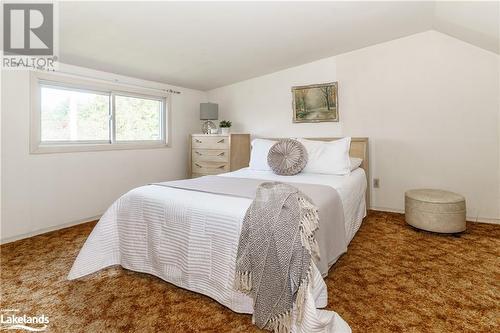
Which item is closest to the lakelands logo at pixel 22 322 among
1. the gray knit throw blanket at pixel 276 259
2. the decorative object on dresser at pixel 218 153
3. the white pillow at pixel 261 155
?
the gray knit throw blanket at pixel 276 259

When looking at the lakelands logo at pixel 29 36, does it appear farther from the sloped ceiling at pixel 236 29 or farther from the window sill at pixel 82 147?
the window sill at pixel 82 147

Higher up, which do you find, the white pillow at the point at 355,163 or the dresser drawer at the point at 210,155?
the dresser drawer at the point at 210,155

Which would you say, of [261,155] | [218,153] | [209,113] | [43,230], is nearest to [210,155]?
[218,153]

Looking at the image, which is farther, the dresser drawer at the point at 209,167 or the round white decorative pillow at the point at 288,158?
the dresser drawer at the point at 209,167

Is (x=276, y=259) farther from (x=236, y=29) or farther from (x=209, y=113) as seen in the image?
(x=209, y=113)

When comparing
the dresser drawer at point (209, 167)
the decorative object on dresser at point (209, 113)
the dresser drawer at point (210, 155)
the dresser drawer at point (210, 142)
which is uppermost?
the decorative object on dresser at point (209, 113)

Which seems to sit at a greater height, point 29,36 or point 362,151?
point 29,36

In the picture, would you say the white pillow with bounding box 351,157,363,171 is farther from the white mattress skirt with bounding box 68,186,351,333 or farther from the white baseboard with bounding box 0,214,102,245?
the white baseboard with bounding box 0,214,102,245

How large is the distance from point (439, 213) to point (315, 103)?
202 cm

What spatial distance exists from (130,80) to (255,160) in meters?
2.01

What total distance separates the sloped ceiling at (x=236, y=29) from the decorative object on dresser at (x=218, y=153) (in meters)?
1.03

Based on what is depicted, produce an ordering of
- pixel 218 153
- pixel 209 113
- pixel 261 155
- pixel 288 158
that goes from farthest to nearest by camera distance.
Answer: pixel 209 113, pixel 218 153, pixel 261 155, pixel 288 158

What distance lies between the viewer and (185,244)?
1636 mm

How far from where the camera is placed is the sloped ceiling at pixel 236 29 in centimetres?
216
